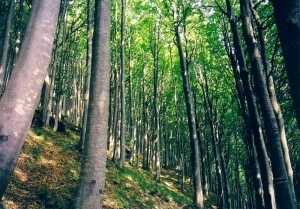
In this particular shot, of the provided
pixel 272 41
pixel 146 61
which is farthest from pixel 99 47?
pixel 146 61

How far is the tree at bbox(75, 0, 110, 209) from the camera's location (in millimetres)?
4664

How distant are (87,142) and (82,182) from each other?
0.66 m

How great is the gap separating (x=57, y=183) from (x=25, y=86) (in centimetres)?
599

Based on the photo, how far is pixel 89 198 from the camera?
4.61 m

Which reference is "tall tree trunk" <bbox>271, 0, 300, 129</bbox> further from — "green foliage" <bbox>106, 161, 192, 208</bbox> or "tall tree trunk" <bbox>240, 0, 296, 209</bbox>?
"green foliage" <bbox>106, 161, 192, 208</bbox>

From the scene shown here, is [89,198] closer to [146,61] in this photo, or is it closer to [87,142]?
[87,142]

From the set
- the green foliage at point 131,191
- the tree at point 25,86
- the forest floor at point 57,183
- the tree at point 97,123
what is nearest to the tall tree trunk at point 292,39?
the tree at point 25,86

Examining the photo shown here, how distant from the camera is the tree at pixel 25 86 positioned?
3119 millimetres

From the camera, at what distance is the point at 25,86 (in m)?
3.35

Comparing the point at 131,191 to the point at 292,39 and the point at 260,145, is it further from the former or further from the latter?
the point at 292,39

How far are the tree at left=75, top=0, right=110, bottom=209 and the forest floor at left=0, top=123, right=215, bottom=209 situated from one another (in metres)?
2.24

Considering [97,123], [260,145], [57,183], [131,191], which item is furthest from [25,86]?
[131,191]

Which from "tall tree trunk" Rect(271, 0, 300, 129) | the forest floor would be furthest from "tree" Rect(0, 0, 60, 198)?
the forest floor

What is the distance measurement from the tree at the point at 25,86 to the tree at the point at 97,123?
4.94ft
